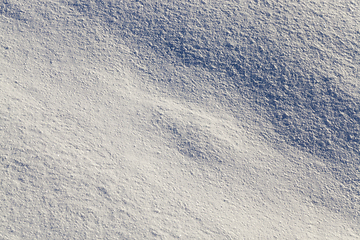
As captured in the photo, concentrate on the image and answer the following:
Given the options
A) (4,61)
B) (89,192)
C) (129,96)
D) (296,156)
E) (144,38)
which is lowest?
(89,192)

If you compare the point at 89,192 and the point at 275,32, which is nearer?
the point at 89,192

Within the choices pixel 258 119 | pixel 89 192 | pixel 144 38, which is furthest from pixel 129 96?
pixel 258 119

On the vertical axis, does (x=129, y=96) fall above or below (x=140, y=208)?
above

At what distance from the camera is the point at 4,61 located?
787 cm

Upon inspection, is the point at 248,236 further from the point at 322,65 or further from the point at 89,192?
the point at 322,65

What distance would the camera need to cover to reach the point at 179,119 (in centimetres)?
762

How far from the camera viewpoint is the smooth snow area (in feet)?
22.0

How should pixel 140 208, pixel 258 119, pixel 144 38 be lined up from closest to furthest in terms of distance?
pixel 140 208, pixel 258 119, pixel 144 38

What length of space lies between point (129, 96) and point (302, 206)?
14.1 feet

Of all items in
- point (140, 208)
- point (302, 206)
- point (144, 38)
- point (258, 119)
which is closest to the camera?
point (140, 208)

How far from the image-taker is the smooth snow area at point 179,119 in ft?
22.0

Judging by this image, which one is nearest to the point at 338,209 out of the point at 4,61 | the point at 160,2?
the point at 160,2

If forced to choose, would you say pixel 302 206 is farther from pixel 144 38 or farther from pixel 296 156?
pixel 144 38

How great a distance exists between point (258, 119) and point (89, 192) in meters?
3.84
